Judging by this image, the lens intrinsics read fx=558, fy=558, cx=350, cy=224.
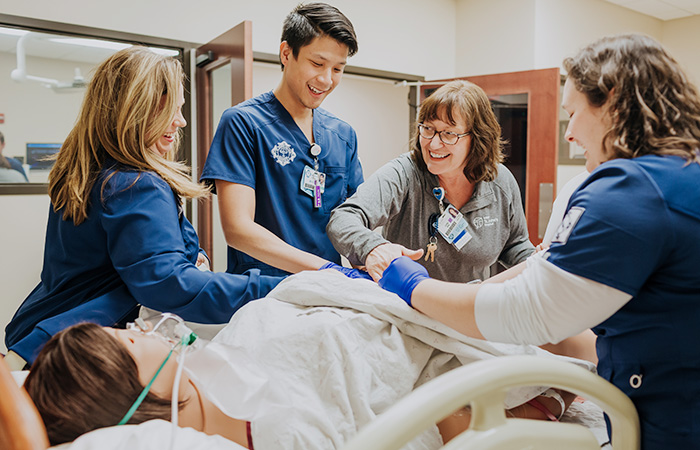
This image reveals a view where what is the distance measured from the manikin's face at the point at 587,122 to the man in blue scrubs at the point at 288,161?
928mm

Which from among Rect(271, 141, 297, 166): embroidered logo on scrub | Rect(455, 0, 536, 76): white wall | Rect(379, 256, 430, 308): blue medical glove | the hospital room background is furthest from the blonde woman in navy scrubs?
Rect(455, 0, 536, 76): white wall

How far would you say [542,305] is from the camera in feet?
3.09

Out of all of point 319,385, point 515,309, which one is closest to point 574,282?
point 515,309

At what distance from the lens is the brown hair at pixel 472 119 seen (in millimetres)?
1796

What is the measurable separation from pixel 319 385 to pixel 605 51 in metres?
0.82

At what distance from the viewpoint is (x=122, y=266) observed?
4.45 feet

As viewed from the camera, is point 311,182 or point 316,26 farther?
point 311,182

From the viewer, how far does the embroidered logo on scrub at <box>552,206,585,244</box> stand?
0.91 metres

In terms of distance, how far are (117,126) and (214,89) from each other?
2.34 m

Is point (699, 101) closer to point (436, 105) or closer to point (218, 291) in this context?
point (436, 105)

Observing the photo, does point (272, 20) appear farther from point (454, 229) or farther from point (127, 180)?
point (127, 180)

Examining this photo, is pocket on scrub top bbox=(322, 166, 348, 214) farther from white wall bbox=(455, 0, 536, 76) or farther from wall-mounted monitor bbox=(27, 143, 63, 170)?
white wall bbox=(455, 0, 536, 76)

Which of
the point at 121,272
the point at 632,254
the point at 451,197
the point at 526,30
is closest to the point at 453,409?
the point at 632,254

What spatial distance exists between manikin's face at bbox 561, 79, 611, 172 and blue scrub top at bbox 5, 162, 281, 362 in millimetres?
867
